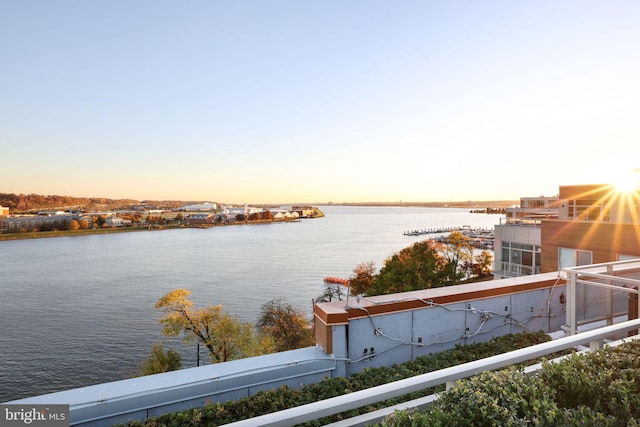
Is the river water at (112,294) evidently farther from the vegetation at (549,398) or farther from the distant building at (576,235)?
the vegetation at (549,398)

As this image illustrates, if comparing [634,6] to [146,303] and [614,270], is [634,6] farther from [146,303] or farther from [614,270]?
[146,303]

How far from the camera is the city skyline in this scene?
44.7 ft

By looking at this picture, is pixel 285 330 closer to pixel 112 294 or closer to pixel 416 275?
pixel 416 275

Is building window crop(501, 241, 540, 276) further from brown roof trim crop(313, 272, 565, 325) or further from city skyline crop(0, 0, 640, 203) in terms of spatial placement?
brown roof trim crop(313, 272, 565, 325)

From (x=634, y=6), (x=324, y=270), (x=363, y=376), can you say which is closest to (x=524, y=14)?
(x=634, y=6)

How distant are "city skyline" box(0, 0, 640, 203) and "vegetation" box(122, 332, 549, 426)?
1104 centimetres

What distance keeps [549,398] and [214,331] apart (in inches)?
844

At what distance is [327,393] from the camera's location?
10.7 ft

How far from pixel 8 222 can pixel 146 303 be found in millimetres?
102469

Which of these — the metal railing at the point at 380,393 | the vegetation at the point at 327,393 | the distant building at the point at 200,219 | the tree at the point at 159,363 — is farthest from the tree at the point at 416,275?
the distant building at the point at 200,219

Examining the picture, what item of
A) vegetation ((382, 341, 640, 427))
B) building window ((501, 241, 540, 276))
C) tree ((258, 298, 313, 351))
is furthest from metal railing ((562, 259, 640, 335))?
tree ((258, 298, 313, 351))

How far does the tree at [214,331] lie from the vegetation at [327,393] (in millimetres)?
16815

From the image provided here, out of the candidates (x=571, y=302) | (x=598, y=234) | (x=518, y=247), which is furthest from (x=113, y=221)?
(x=571, y=302)

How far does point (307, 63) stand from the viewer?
1053 inches
